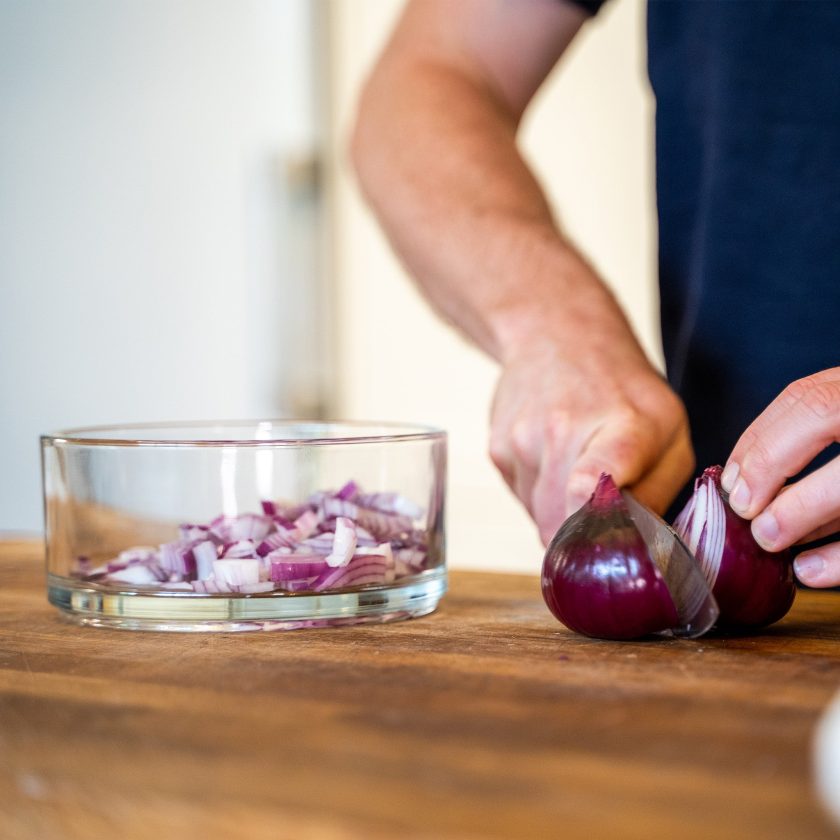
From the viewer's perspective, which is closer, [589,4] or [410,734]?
[410,734]

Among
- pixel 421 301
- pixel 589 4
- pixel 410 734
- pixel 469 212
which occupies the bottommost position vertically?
pixel 410 734

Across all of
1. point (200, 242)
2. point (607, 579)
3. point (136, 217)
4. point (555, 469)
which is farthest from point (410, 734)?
point (136, 217)

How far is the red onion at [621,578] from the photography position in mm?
699

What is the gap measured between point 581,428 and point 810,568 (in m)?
0.24

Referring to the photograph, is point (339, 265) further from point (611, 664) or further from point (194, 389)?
point (611, 664)

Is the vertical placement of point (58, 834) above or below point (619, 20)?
below

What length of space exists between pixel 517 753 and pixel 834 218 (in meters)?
0.87

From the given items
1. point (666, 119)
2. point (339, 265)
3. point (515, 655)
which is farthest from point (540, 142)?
point (515, 655)

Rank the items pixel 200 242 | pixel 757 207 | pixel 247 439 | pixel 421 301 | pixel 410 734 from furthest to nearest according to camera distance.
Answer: pixel 200 242, pixel 421 301, pixel 757 207, pixel 247 439, pixel 410 734

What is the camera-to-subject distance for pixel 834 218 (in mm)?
1170

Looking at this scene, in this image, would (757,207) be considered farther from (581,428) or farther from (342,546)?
(342,546)

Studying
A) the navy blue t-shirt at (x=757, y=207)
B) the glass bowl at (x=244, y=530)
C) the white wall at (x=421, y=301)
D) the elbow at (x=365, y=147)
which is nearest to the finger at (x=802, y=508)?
the glass bowl at (x=244, y=530)

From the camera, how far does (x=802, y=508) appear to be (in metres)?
0.73

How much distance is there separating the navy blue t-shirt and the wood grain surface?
503mm
